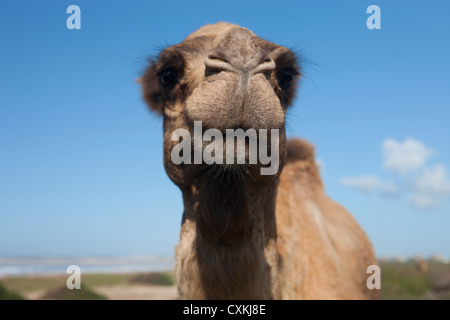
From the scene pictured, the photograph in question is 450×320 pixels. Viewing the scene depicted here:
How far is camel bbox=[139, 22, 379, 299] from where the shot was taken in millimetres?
2406

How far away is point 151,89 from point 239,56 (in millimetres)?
1869

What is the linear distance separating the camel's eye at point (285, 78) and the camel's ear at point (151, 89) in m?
1.37

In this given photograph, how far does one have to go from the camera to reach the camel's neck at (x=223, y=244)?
2.96 metres

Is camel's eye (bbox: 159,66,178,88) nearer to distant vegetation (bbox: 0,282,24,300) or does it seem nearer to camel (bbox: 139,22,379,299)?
camel (bbox: 139,22,379,299)

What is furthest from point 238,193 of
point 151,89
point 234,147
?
point 151,89

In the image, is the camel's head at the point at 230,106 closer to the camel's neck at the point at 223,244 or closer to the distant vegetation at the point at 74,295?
the camel's neck at the point at 223,244

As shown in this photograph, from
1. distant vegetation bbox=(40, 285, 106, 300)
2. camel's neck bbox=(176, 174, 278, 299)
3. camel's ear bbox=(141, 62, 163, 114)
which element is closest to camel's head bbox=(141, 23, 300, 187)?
camel's neck bbox=(176, 174, 278, 299)

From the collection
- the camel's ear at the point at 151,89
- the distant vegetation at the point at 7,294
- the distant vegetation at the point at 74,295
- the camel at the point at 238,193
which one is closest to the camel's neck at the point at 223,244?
the camel at the point at 238,193

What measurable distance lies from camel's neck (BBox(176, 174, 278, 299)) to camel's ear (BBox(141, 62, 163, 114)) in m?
1.20

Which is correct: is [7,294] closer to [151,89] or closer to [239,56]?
[151,89]

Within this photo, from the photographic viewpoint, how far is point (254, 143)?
8.06 ft
